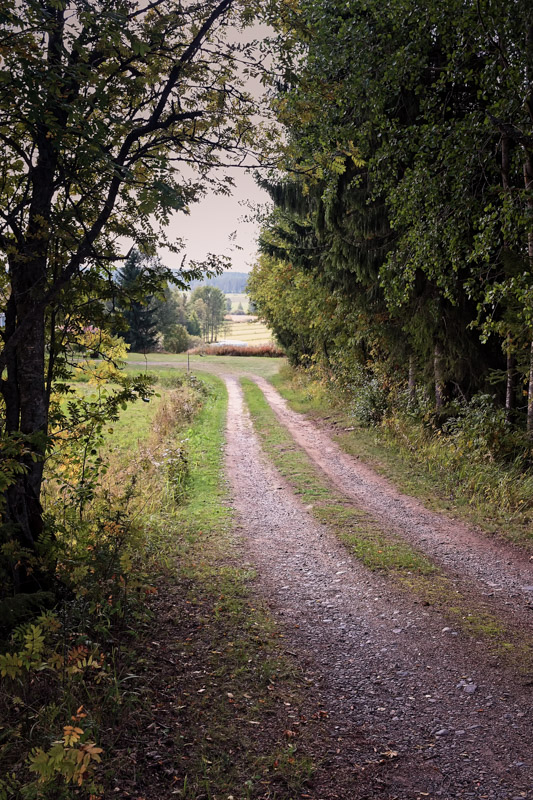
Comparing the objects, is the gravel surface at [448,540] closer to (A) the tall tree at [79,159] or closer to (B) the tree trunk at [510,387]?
(B) the tree trunk at [510,387]

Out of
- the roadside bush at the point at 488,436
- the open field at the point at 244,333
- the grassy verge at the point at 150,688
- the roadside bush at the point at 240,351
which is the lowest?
the grassy verge at the point at 150,688

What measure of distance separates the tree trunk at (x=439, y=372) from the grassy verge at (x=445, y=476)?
0.84 meters

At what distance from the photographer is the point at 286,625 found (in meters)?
4.99

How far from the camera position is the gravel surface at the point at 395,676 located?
3162 millimetres

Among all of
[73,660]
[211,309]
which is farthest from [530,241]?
[211,309]

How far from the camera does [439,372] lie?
1147cm

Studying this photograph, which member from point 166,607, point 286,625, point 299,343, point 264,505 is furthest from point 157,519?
point 299,343

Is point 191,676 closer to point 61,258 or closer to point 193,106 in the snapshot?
point 61,258

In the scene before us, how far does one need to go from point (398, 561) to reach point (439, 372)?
623 cm

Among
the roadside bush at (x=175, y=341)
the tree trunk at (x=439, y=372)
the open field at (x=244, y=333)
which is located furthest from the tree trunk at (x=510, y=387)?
the open field at (x=244, y=333)

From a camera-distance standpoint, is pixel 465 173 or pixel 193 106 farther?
pixel 465 173

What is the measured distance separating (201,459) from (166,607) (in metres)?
6.80

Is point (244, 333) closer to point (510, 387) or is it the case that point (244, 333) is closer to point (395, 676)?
point (510, 387)

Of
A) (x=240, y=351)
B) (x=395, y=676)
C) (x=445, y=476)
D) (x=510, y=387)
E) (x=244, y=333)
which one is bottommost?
(x=395, y=676)
